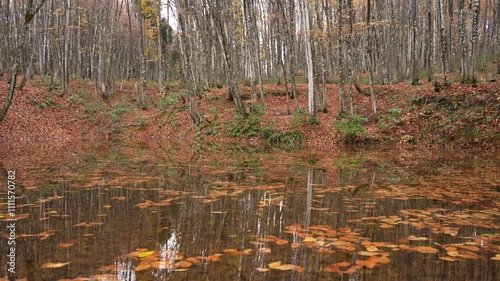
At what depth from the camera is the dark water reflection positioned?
2.89 meters

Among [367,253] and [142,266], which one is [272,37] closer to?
[367,253]

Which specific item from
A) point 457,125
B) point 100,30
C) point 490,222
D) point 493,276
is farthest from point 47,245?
point 100,30

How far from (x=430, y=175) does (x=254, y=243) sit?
5.77 metres

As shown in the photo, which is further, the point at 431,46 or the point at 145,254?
the point at 431,46

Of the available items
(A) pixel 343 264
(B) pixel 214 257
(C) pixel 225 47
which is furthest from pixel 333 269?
(C) pixel 225 47

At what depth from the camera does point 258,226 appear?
13.4 ft

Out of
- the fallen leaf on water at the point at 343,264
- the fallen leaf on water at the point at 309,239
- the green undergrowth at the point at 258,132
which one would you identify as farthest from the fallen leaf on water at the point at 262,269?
the green undergrowth at the point at 258,132

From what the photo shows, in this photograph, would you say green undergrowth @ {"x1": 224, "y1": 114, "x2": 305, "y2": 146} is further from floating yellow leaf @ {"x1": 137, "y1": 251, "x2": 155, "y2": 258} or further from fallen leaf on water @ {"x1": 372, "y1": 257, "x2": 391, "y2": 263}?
floating yellow leaf @ {"x1": 137, "y1": 251, "x2": 155, "y2": 258}

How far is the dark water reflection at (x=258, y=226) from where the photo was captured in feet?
9.48

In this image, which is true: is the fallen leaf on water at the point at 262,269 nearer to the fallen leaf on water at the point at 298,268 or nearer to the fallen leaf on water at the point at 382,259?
the fallen leaf on water at the point at 298,268

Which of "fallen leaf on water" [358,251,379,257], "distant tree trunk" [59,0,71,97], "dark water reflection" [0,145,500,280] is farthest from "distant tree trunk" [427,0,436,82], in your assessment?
"distant tree trunk" [59,0,71,97]

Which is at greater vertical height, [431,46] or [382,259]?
[431,46]

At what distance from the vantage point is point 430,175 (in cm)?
769

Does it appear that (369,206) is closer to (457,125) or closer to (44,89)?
(457,125)
